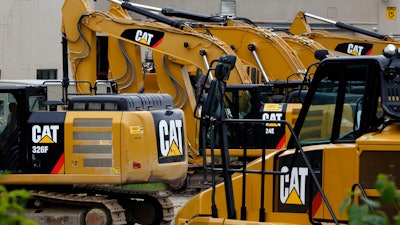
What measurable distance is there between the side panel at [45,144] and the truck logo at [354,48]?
19.9 metres

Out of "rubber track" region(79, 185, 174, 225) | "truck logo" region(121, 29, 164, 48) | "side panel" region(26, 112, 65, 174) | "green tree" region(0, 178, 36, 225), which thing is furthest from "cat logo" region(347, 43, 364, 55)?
"green tree" region(0, 178, 36, 225)

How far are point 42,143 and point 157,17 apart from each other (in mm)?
10302

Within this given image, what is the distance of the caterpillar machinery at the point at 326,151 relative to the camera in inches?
333

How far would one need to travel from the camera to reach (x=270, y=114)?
2095 centimetres

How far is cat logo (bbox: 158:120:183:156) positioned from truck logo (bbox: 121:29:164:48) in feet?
28.8

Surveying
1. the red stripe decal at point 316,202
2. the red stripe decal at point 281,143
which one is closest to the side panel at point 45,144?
the red stripe decal at point 316,202

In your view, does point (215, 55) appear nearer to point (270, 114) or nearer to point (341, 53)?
point (270, 114)

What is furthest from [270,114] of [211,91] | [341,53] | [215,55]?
[341,53]

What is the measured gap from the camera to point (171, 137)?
50.4 ft

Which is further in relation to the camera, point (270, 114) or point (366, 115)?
point (270, 114)

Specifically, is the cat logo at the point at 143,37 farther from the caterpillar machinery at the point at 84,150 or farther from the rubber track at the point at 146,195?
the caterpillar machinery at the point at 84,150

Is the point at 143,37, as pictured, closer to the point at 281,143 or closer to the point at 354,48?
the point at 281,143

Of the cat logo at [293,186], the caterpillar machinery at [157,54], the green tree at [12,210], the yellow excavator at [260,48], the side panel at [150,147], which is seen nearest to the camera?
the green tree at [12,210]

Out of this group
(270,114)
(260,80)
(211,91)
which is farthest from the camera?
(260,80)
